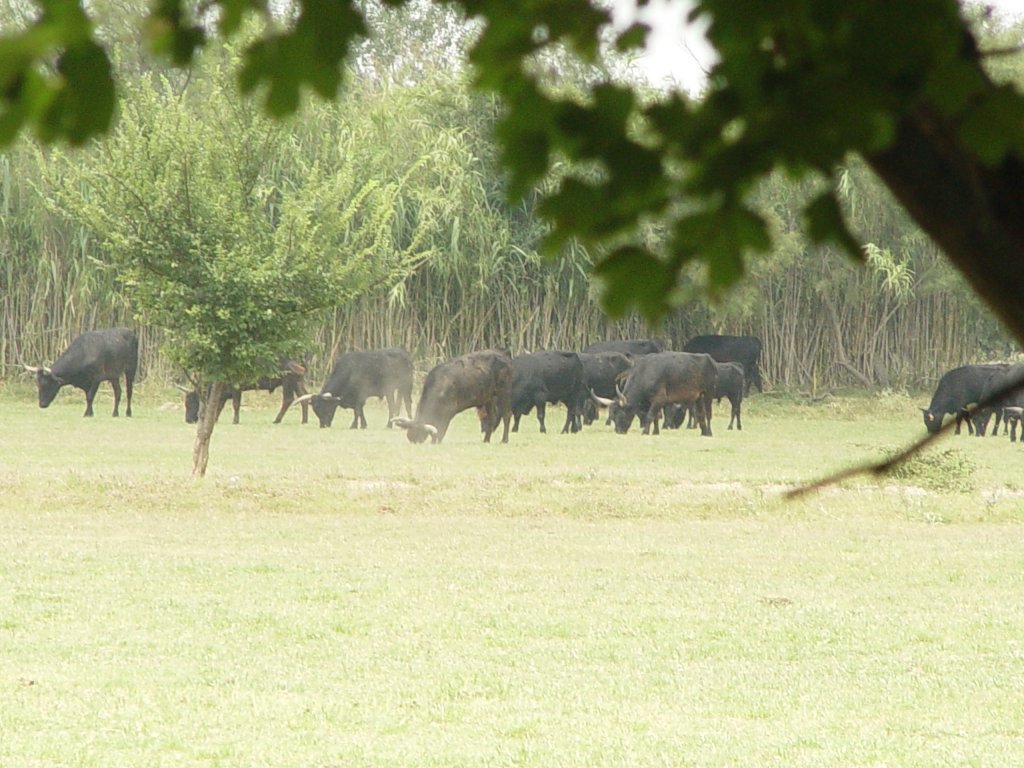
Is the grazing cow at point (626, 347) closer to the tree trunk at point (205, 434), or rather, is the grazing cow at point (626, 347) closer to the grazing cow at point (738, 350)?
the grazing cow at point (738, 350)

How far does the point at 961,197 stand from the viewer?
1.13m

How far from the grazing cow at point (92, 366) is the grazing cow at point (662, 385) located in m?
8.22

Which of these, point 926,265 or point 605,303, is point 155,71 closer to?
point 926,265

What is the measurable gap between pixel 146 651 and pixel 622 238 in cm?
668

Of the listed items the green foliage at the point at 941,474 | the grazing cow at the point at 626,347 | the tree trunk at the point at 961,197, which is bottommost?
the green foliage at the point at 941,474

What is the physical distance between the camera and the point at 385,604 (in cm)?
874

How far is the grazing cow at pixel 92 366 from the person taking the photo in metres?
25.6

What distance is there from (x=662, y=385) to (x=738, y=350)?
29.3ft

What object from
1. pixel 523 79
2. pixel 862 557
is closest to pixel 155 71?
pixel 862 557

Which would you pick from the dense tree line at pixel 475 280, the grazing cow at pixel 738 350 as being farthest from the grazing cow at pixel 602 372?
the grazing cow at pixel 738 350

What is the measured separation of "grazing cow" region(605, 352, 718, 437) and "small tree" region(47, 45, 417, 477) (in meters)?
9.15

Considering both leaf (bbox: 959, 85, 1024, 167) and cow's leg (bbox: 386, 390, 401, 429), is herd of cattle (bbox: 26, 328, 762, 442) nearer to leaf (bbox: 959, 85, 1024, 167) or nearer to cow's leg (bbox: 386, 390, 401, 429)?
cow's leg (bbox: 386, 390, 401, 429)

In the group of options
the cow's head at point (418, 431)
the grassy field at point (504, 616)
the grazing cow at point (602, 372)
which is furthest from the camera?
the grazing cow at point (602, 372)

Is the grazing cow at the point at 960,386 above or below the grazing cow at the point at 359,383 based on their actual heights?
above
